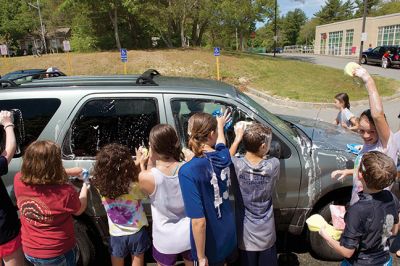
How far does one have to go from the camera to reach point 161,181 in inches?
92.1

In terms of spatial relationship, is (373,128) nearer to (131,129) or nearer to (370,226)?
(370,226)

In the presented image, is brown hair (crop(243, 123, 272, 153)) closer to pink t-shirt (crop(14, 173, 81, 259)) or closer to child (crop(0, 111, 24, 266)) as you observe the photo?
pink t-shirt (crop(14, 173, 81, 259))

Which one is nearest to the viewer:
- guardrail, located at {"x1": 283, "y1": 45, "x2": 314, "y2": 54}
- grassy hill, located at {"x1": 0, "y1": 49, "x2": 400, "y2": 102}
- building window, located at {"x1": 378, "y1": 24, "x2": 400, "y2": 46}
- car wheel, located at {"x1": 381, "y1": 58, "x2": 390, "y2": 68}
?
grassy hill, located at {"x1": 0, "y1": 49, "x2": 400, "y2": 102}

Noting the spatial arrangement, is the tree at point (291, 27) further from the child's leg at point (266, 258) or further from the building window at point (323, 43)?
the child's leg at point (266, 258)

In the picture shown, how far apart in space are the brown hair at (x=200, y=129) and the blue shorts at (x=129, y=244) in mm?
936

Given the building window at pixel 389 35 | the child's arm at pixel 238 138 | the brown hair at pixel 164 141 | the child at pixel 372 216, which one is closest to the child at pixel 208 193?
the brown hair at pixel 164 141

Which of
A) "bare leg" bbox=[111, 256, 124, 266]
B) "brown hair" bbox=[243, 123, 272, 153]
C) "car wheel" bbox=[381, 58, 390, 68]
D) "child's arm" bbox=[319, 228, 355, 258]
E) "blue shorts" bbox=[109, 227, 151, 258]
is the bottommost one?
"car wheel" bbox=[381, 58, 390, 68]

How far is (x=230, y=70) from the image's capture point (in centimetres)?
1992

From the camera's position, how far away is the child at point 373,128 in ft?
8.39

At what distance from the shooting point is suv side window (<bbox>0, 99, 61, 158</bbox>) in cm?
310

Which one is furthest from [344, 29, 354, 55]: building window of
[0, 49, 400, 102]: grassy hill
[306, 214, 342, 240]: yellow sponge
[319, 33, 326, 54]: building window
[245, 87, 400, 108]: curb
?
[306, 214, 342, 240]: yellow sponge

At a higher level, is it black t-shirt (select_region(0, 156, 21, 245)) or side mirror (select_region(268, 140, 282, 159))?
side mirror (select_region(268, 140, 282, 159))

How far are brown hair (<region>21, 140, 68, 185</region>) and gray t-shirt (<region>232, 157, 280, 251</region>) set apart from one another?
50.2 inches

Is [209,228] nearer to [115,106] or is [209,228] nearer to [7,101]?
[115,106]
